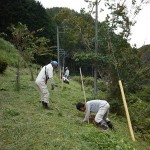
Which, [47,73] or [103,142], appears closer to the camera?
[103,142]

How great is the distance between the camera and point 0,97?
16438 millimetres

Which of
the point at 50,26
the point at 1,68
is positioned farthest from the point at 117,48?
the point at 50,26

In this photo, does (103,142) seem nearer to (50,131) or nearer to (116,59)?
(50,131)

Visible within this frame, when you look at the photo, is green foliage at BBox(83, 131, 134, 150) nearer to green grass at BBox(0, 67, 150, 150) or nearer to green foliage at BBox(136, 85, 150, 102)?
green grass at BBox(0, 67, 150, 150)

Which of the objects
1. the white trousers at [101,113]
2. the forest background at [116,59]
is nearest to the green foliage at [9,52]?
the forest background at [116,59]

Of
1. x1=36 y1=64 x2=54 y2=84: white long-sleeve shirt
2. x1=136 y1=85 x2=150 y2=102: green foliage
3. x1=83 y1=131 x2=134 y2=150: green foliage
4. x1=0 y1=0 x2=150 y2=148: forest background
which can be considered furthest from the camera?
x1=136 y1=85 x2=150 y2=102: green foliage

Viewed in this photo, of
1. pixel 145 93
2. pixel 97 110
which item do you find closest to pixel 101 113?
pixel 97 110

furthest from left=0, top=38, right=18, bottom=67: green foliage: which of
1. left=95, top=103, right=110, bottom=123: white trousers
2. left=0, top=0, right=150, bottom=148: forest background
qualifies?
left=95, top=103, right=110, bottom=123: white trousers

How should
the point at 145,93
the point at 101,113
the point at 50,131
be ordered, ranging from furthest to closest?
1. the point at 145,93
2. the point at 101,113
3. the point at 50,131

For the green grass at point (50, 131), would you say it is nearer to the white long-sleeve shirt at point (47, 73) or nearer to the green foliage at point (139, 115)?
the green foliage at point (139, 115)

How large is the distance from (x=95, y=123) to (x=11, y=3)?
1387 inches

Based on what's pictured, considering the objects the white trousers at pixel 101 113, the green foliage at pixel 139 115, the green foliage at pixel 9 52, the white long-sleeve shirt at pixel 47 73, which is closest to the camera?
the white trousers at pixel 101 113

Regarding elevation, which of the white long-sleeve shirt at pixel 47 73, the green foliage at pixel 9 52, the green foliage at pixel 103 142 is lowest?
the green foliage at pixel 103 142

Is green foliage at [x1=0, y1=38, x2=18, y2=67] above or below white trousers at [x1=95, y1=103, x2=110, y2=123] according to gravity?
above
